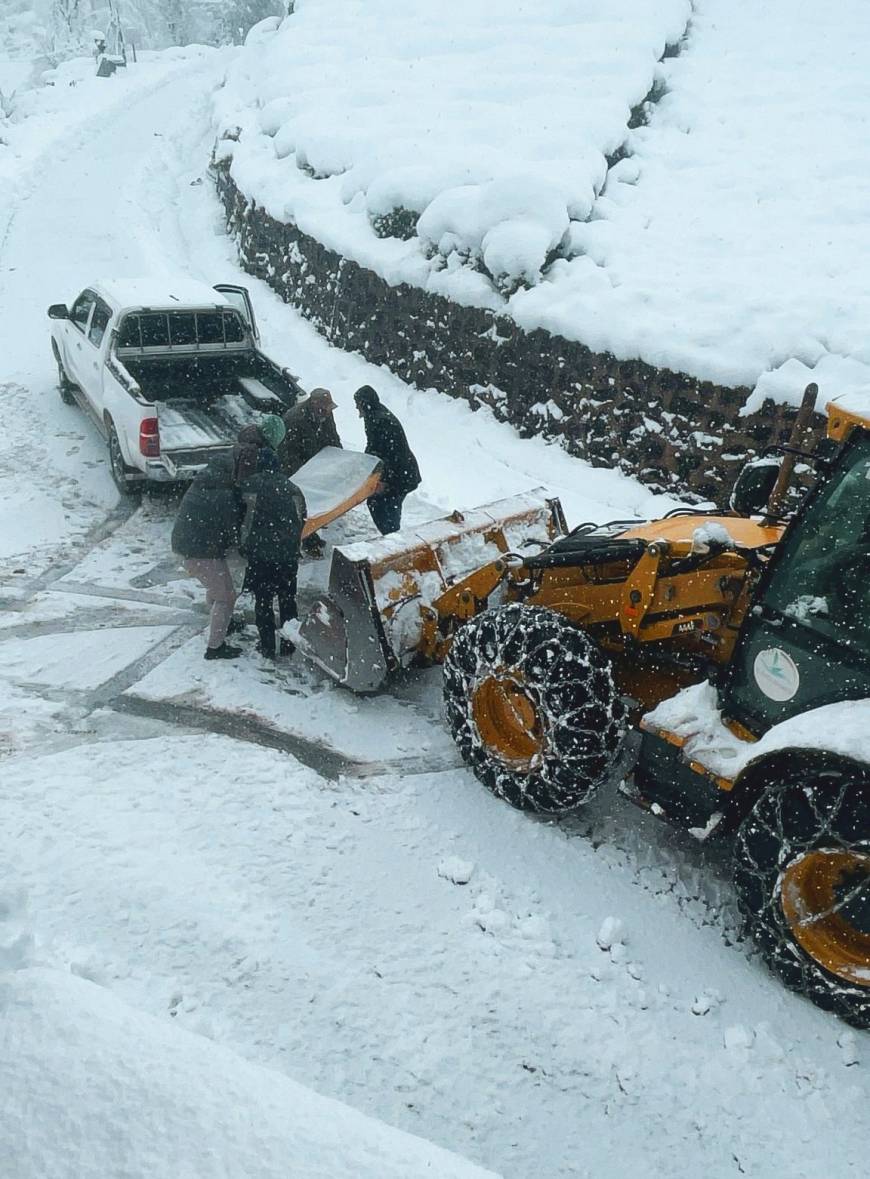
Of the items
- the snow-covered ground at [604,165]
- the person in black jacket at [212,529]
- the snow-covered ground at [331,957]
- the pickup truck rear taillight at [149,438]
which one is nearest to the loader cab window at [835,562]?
the snow-covered ground at [331,957]

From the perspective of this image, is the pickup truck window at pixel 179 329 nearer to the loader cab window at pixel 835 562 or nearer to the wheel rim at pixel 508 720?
the wheel rim at pixel 508 720

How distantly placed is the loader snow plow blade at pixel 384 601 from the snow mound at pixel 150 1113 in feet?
9.18

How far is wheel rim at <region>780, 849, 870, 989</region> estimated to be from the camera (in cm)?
339

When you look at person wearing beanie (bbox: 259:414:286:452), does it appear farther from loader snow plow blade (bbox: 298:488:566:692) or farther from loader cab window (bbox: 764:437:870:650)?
loader cab window (bbox: 764:437:870:650)

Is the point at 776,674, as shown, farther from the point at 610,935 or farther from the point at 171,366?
the point at 171,366

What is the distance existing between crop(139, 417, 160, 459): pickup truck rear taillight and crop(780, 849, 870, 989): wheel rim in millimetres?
5737

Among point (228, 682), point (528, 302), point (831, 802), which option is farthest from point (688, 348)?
point (831, 802)

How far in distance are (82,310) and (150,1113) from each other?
27.5 ft

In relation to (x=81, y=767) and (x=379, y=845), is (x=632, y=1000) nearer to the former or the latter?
(x=379, y=845)

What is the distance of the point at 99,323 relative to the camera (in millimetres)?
8406

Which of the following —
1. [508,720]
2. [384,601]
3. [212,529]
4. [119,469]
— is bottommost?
[508,720]

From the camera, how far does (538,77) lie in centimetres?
1681

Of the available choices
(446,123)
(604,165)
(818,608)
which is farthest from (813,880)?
(446,123)

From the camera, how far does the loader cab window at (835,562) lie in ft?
11.4
